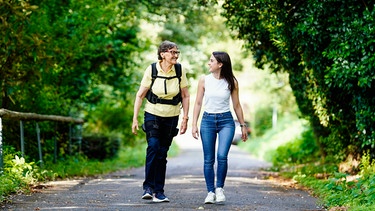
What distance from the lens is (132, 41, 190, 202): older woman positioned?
8.37 meters

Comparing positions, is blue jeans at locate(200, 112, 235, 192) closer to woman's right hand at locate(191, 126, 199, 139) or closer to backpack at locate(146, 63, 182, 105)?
woman's right hand at locate(191, 126, 199, 139)

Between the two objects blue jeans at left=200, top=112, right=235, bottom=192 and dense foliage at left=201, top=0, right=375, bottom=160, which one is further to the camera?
Result: dense foliage at left=201, top=0, right=375, bottom=160

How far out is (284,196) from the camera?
31.9 ft

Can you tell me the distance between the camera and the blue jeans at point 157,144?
8398 millimetres

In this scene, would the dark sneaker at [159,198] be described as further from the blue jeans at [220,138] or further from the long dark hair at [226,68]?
the long dark hair at [226,68]

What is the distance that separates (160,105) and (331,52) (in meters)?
3.43

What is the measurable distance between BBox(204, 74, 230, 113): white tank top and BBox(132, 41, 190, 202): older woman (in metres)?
0.27

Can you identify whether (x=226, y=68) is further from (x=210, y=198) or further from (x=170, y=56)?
(x=210, y=198)

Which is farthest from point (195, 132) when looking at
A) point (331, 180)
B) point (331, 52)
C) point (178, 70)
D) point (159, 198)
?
point (331, 52)

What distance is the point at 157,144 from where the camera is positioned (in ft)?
27.8

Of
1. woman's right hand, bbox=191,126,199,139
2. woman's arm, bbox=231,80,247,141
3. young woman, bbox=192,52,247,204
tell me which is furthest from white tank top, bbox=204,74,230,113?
woman's right hand, bbox=191,126,199,139

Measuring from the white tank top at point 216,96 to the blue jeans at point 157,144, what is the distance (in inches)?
18.7

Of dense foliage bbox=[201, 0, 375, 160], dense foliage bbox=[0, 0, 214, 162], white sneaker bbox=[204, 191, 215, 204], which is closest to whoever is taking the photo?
white sneaker bbox=[204, 191, 215, 204]

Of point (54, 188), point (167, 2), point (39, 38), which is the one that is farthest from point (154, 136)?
point (167, 2)
